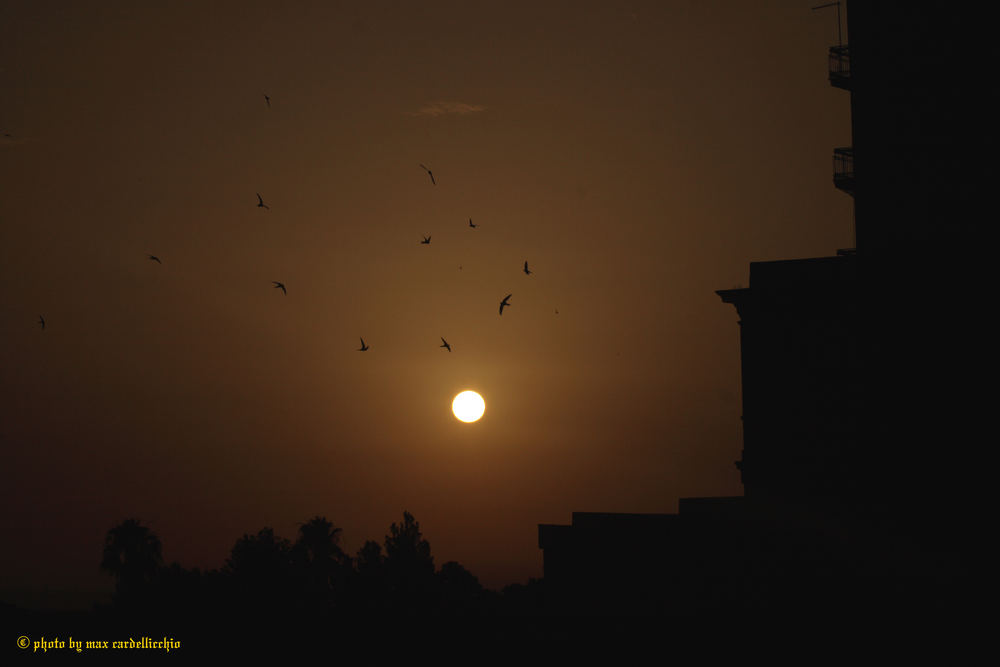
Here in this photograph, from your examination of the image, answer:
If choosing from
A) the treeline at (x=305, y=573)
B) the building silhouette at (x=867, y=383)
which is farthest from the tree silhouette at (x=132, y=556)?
the building silhouette at (x=867, y=383)

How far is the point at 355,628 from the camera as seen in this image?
2730 cm

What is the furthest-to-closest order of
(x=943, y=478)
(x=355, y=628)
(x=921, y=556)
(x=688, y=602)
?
(x=943, y=478), (x=688, y=602), (x=355, y=628), (x=921, y=556)

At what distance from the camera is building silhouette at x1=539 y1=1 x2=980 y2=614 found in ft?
96.7

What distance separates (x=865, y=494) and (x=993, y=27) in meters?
15.9

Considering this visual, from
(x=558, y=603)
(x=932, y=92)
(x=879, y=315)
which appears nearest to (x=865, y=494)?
(x=879, y=315)

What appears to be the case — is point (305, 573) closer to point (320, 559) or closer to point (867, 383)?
point (320, 559)

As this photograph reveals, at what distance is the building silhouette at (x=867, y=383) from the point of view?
2948cm

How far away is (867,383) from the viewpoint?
33.8 meters

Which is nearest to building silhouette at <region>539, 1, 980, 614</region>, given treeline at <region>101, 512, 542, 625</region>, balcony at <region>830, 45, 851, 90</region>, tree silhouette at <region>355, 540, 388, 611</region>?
balcony at <region>830, 45, 851, 90</region>

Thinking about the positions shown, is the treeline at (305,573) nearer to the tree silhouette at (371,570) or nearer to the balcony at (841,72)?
the tree silhouette at (371,570)

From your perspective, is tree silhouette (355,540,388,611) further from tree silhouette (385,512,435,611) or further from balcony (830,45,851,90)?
balcony (830,45,851,90)

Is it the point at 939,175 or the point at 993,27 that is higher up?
the point at 993,27

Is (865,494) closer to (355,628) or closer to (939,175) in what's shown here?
(939,175)

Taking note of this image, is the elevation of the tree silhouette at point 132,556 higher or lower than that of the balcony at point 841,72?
lower
